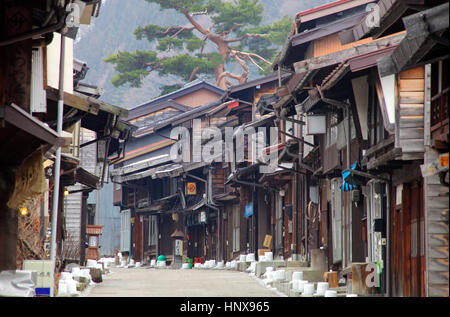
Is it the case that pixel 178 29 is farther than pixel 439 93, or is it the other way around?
pixel 178 29

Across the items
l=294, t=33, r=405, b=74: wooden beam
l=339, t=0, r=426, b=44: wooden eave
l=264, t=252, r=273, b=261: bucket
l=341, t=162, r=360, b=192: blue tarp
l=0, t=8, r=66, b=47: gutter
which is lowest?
l=264, t=252, r=273, b=261: bucket

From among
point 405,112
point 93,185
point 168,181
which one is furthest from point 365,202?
point 168,181

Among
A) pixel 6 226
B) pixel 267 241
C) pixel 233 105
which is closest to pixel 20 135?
pixel 6 226

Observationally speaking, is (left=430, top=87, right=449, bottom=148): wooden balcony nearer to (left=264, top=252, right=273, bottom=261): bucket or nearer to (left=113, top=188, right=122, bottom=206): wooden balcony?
(left=264, top=252, right=273, bottom=261): bucket

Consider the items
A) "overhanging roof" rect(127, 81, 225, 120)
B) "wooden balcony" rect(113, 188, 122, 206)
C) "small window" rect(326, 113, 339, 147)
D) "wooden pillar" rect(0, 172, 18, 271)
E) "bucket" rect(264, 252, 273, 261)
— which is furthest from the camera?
"wooden balcony" rect(113, 188, 122, 206)

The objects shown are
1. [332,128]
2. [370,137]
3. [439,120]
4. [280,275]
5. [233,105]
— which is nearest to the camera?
[439,120]

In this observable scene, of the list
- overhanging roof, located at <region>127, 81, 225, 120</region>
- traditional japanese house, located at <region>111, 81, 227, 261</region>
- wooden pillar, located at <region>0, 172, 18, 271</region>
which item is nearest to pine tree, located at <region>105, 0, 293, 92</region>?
overhanging roof, located at <region>127, 81, 225, 120</region>

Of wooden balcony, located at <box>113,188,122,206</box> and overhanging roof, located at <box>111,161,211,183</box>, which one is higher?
A: overhanging roof, located at <box>111,161,211,183</box>

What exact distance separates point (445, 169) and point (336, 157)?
1385 centimetres

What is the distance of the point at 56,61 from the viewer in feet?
84.4

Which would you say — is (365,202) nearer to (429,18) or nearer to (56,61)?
(56,61)

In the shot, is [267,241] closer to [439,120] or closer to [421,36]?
[439,120]

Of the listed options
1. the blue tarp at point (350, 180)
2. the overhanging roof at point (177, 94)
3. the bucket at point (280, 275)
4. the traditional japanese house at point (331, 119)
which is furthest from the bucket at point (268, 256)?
the overhanging roof at point (177, 94)

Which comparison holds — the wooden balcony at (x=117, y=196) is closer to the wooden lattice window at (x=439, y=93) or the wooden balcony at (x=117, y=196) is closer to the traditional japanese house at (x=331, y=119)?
the traditional japanese house at (x=331, y=119)
